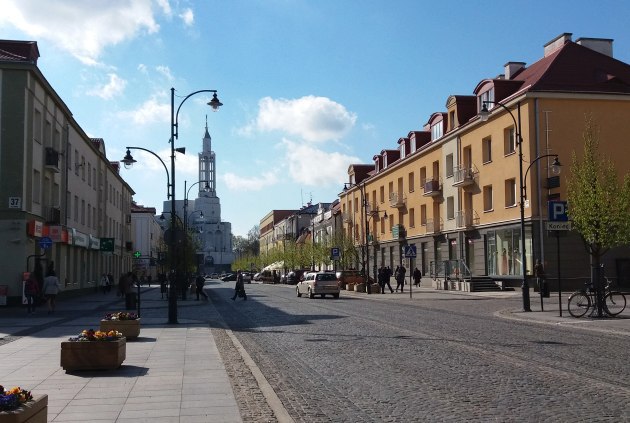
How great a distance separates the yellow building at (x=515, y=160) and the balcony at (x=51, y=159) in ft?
73.5

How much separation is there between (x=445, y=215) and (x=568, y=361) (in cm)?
3981

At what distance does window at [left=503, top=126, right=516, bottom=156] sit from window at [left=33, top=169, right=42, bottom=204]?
85.4 ft

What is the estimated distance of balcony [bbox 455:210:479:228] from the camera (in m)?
45.9

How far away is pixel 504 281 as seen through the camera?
4138cm

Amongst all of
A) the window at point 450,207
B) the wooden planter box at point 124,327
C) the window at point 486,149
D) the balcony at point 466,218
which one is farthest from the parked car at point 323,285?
the wooden planter box at point 124,327

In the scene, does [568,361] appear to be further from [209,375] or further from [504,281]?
[504,281]

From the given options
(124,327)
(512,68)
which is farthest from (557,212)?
(512,68)

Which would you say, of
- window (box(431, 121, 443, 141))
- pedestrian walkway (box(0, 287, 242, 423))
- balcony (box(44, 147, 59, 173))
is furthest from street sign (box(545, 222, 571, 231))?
window (box(431, 121, 443, 141))

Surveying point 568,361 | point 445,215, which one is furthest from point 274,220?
point 568,361

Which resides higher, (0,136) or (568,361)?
(0,136)

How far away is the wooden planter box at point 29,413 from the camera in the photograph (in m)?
5.20

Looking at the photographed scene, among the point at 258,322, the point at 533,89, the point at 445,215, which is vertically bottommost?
the point at 258,322

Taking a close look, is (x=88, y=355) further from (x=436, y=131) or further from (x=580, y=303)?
(x=436, y=131)

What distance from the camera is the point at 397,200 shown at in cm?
6138
